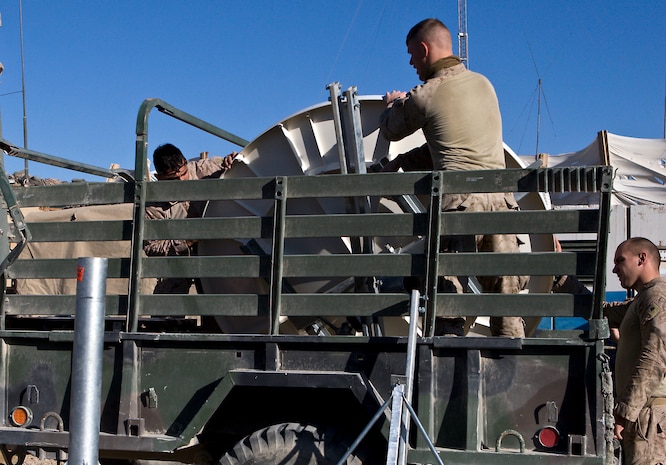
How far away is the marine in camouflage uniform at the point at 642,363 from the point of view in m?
4.30

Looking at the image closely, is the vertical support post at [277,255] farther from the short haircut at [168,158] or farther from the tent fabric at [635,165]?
the tent fabric at [635,165]

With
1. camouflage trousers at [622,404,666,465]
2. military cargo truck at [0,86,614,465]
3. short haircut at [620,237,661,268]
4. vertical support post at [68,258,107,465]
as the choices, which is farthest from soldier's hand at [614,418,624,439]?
vertical support post at [68,258,107,465]

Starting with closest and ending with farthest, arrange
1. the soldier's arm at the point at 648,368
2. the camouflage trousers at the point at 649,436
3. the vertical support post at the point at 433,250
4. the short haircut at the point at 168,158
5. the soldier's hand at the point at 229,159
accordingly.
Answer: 1. the vertical support post at the point at 433,250
2. the soldier's arm at the point at 648,368
3. the camouflage trousers at the point at 649,436
4. the soldier's hand at the point at 229,159
5. the short haircut at the point at 168,158

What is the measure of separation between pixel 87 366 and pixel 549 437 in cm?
216

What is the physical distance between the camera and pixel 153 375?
425 cm

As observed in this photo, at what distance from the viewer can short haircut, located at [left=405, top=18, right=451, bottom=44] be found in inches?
186

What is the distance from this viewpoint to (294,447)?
13.1 feet

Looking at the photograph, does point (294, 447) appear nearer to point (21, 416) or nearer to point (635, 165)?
point (21, 416)

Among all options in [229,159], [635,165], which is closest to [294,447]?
[229,159]

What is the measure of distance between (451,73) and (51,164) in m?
2.51

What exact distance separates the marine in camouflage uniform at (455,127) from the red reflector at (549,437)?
2.33ft

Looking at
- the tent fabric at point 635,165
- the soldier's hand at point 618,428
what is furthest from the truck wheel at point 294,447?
the tent fabric at point 635,165

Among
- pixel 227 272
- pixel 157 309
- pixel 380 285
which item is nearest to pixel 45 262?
pixel 157 309

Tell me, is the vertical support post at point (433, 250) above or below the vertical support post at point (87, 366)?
above
